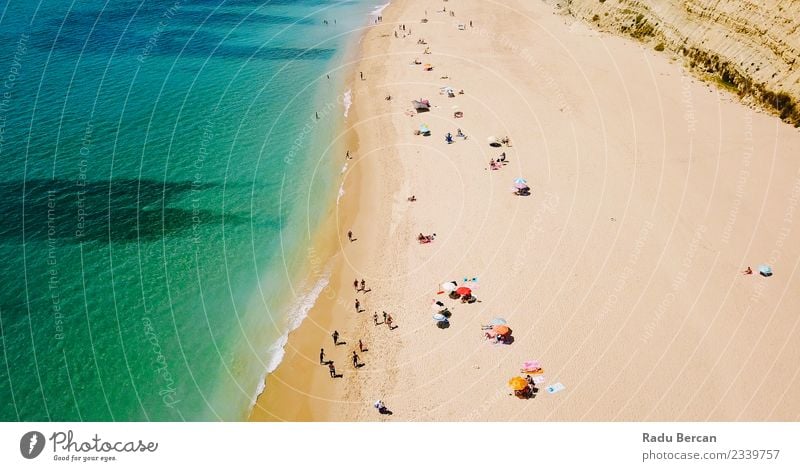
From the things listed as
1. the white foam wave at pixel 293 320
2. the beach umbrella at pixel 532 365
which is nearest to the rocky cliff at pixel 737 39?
the beach umbrella at pixel 532 365

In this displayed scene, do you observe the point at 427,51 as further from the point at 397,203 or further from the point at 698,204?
the point at 698,204

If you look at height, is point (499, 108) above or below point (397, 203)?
above

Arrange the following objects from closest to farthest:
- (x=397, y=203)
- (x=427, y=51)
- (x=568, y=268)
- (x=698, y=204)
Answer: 1. (x=568, y=268)
2. (x=698, y=204)
3. (x=397, y=203)
4. (x=427, y=51)

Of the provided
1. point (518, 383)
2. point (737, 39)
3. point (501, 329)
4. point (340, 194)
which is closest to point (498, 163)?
point (340, 194)

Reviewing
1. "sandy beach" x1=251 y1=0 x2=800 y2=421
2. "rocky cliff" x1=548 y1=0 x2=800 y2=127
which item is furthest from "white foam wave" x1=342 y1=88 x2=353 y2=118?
"rocky cliff" x1=548 y1=0 x2=800 y2=127

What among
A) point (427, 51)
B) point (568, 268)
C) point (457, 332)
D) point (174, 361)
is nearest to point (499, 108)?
point (427, 51)

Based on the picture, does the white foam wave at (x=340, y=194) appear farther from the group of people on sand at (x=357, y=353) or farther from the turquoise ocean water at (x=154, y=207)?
the group of people on sand at (x=357, y=353)

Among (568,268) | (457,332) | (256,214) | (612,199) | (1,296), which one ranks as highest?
(612,199)

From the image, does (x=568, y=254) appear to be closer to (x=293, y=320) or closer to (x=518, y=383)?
(x=518, y=383)
